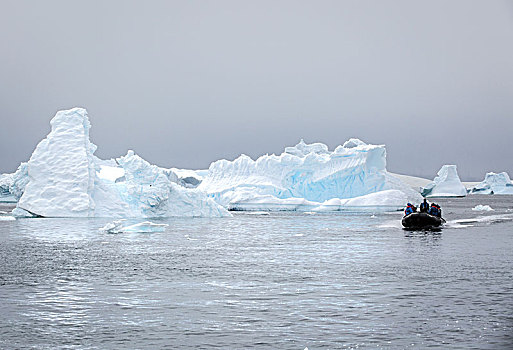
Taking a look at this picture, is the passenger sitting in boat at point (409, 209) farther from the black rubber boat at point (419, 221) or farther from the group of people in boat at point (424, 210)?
the black rubber boat at point (419, 221)

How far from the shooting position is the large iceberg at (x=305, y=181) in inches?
1864

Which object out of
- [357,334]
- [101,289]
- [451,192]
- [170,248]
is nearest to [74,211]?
[170,248]

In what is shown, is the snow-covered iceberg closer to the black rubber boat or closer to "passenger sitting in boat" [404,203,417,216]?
"passenger sitting in boat" [404,203,417,216]

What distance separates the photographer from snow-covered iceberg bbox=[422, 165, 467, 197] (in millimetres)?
80125

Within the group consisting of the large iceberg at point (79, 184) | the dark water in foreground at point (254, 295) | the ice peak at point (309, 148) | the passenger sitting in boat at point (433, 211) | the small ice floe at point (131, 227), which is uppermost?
the ice peak at point (309, 148)

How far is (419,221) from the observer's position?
29938 millimetres

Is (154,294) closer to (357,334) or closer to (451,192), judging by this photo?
(357,334)

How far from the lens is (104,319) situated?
9664mm

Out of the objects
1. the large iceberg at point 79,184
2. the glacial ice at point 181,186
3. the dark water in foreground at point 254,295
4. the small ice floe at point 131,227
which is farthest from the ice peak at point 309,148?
the dark water in foreground at point 254,295

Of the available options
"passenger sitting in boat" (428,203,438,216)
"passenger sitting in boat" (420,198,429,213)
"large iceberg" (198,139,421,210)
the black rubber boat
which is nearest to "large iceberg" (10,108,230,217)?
"large iceberg" (198,139,421,210)

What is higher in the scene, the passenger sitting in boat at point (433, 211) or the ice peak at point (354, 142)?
the ice peak at point (354, 142)

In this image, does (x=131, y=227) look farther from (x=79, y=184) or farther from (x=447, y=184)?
(x=447, y=184)

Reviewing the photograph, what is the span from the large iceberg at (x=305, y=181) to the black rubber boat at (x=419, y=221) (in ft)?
48.9

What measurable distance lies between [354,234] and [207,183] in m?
25.6
